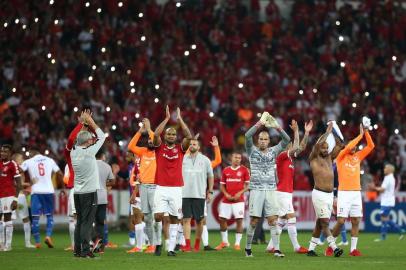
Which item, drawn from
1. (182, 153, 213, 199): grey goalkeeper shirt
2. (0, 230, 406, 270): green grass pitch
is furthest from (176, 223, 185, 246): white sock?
(182, 153, 213, 199): grey goalkeeper shirt

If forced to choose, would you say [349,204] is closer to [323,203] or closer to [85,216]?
[323,203]

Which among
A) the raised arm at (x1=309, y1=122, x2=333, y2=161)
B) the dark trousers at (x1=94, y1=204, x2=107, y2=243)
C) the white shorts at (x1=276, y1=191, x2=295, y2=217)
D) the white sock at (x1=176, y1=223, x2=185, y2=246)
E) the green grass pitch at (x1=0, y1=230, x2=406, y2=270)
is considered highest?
the raised arm at (x1=309, y1=122, x2=333, y2=161)

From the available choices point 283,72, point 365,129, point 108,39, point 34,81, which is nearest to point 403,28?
point 283,72

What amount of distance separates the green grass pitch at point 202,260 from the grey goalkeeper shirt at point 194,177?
1.64 meters

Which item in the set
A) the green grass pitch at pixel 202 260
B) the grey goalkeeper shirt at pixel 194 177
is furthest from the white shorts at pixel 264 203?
the grey goalkeeper shirt at pixel 194 177

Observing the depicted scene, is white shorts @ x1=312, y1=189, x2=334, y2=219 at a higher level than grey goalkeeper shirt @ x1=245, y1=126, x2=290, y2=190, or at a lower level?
lower

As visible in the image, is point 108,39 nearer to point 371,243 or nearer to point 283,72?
point 283,72

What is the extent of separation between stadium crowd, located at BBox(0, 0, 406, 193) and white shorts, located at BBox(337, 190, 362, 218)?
12.1 meters

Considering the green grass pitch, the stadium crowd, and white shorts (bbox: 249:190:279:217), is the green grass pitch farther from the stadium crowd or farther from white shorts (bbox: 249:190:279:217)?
the stadium crowd

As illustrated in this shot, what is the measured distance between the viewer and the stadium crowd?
3866 cm

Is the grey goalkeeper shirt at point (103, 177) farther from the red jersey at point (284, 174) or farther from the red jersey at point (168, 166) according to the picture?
the red jersey at point (284, 174)

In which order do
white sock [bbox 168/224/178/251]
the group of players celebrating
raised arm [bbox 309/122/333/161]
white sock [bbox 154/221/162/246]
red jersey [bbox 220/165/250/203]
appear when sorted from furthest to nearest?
red jersey [bbox 220/165/250/203]
white sock [bbox 154/221/162/246]
raised arm [bbox 309/122/333/161]
the group of players celebrating
white sock [bbox 168/224/178/251]

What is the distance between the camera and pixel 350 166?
2553 centimetres

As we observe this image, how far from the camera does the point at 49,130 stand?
37656 mm
